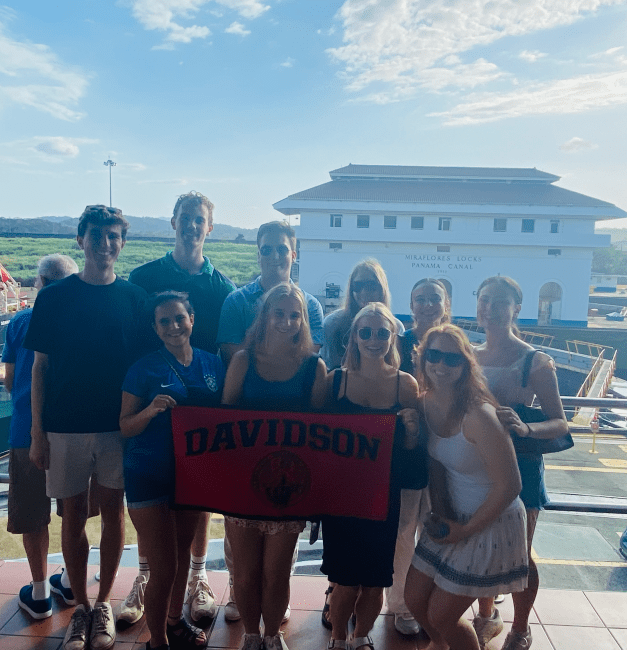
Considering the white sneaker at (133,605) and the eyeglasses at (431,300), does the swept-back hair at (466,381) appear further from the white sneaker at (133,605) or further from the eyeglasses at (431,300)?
the white sneaker at (133,605)

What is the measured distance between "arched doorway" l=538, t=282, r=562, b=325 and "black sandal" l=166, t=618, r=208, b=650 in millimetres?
39470

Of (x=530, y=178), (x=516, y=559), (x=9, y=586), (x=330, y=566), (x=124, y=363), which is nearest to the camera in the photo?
(x=516, y=559)

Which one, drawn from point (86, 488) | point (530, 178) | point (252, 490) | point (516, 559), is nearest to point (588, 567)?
point (516, 559)

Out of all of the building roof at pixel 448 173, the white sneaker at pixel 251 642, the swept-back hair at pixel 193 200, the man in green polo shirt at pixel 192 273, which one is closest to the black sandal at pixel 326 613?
the white sneaker at pixel 251 642

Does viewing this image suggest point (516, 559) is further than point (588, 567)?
No

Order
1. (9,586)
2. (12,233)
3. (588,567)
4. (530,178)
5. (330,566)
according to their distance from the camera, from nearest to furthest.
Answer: (330,566) < (9,586) < (588,567) < (530,178) < (12,233)

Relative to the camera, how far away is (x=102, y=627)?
2652 mm

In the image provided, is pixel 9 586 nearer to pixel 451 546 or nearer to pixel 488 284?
pixel 451 546

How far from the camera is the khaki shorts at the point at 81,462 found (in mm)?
2576

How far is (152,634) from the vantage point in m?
2.49

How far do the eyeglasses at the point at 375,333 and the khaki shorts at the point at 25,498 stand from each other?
79.4 inches

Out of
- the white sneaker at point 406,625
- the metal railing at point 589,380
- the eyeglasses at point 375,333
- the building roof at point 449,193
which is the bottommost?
the metal railing at point 589,380

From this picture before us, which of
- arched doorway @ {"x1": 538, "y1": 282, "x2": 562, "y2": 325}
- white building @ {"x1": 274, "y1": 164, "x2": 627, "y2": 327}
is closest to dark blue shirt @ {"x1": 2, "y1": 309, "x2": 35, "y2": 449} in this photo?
white building @ {"x1": 274, "y1": 164, "x2": 627, "y2": 327}

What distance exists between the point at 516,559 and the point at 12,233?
325 ft
